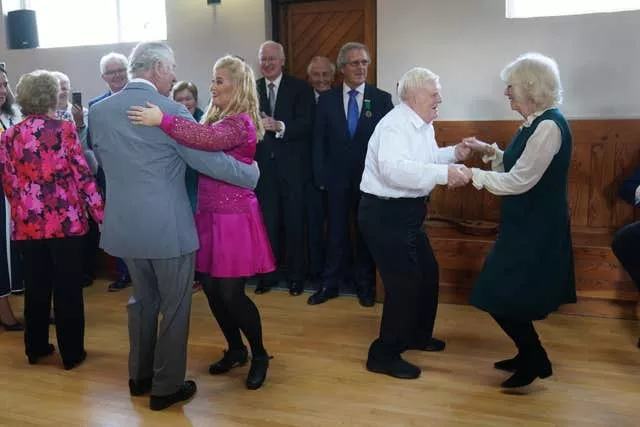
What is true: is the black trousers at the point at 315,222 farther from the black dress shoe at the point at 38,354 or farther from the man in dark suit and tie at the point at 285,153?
the black dress shoe at the point at 38,354

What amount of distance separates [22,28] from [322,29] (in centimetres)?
292

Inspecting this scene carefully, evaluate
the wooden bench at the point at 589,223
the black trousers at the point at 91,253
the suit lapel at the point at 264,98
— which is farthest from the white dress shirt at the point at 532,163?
the black trousers at the point at 91,253

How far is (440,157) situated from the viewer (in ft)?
10.6

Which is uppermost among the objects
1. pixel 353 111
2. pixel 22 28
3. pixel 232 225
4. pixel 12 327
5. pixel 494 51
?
pixel 22 28

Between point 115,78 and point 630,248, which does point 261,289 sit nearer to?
point 115,78

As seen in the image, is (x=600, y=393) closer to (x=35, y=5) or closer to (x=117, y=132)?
(x=117, y=132)

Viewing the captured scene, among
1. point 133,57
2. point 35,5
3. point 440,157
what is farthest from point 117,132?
point 35,5

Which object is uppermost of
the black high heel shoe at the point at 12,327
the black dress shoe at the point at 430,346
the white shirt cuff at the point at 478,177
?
the white shirt cuff at the point at 478,177

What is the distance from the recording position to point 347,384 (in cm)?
304

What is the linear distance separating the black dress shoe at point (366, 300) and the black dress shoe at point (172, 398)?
1.58 m

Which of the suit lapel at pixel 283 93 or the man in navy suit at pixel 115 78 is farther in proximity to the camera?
the man in navy suit at pixel 115 78

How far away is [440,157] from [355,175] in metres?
1.10

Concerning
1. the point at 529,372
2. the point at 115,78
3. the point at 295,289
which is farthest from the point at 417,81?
the point at 115,78

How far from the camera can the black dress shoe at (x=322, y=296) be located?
4.32 meters
